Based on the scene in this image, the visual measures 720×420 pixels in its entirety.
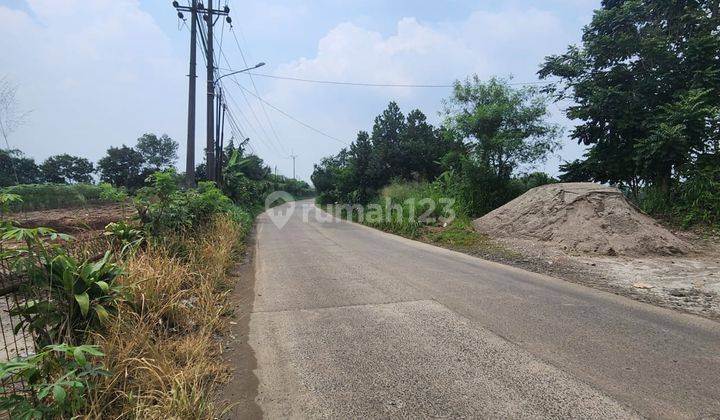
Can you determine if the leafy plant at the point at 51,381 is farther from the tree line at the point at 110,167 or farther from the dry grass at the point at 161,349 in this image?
the tree line at the point at 110,167

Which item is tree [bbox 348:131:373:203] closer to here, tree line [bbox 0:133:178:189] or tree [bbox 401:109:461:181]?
tree [bbox 401:109:461:181]

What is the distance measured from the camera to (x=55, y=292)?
296 cm

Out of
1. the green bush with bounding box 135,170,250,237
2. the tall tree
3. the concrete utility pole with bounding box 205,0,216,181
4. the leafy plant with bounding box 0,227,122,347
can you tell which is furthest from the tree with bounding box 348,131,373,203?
the leafy plant with bounding box 0,227,122,347

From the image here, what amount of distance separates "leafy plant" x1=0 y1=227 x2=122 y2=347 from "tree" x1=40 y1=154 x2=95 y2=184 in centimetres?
4180

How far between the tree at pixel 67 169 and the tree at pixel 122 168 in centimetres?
126

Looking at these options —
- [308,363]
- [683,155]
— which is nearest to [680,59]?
[683,155]

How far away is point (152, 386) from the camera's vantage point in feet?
9.12

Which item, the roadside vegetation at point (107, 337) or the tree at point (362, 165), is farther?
the tree at point (362, 165)

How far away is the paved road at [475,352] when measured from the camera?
9.23 feet

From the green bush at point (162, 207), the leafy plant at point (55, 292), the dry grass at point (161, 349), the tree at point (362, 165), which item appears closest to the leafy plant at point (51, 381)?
the dry grass at point (161, 349)

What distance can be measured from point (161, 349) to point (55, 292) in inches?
37.1

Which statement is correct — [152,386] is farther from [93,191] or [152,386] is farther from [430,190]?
[93,191]

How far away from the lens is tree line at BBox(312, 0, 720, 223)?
1097 cm

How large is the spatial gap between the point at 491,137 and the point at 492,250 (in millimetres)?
6840
